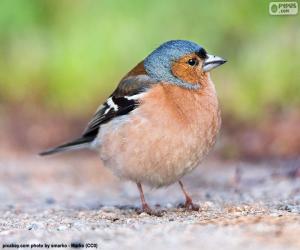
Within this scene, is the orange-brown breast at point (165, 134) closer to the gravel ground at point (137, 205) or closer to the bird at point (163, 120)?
the bird at point (163, 120)

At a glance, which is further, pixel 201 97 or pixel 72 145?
pixel 72 145

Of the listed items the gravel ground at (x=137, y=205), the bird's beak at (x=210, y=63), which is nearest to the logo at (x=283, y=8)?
the gravel ground at (x=137, y=205)

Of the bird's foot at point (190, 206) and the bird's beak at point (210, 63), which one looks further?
the bird's beak at point (210, 63)

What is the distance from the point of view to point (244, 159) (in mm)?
8820

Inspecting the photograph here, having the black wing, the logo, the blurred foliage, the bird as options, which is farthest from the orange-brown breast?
the logo

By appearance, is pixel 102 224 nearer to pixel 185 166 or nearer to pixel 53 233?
pixel 53 233

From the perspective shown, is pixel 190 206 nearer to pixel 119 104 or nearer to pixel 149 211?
pixel 149 211

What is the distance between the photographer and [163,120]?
19.1ft

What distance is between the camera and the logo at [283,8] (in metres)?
9.80

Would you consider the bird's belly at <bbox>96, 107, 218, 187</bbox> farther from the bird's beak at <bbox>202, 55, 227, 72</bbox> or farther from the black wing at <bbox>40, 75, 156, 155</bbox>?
the bird's beak at <bbox>202, 55, 227, 72</bbox>

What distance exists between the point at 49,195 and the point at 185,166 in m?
2.25

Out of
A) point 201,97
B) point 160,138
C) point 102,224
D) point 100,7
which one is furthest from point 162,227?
point 100,7

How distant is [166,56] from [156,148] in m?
0.94

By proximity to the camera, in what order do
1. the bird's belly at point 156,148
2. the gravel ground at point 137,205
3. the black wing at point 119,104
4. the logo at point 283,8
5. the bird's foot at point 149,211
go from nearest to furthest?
the gravel ground at point 137,205 < the bird's belly at point 156,148 < the bird's foot at point 149,211 < the black wing at point 119,104 < the logo at point 283,8
